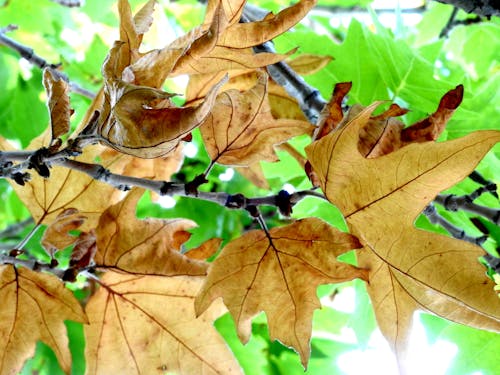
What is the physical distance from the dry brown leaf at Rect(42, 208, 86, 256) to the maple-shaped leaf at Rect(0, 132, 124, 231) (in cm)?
1

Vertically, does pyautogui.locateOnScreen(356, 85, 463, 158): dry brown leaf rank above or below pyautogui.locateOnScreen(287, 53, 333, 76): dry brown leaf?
below

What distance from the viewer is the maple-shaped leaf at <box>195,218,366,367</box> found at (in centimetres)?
48

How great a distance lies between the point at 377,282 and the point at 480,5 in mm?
294

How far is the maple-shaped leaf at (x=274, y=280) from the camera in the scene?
48 centimetres

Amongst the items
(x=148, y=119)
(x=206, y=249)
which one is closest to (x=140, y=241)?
(x=206, y=249)

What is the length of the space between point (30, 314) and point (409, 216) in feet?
1.21

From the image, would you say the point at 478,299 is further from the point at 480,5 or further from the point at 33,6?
the point at 33,6

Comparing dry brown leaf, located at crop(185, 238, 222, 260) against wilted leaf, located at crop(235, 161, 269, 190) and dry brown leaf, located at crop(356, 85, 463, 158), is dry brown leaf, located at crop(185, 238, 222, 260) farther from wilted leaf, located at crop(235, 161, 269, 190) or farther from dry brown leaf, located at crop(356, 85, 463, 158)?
dry brown leaf, located at crop(356, 85, 463, 158)

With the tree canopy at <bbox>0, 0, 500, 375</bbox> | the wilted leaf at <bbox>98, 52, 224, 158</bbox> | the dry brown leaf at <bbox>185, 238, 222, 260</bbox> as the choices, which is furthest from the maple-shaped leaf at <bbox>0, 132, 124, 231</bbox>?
the wilted leaf at <bbox>98, 52, 224, 158</bbox>

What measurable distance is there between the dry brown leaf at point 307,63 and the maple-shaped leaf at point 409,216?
220 millimetres

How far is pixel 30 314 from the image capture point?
560 mm

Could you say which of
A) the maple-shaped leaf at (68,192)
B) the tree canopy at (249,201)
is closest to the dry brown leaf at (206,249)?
the tree canopy at (249,201)

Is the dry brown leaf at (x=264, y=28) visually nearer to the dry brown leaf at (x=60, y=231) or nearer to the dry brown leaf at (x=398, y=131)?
the dry brown leaf at (x=398, y=131)

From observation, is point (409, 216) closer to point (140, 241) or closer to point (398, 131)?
point (398, 131)
